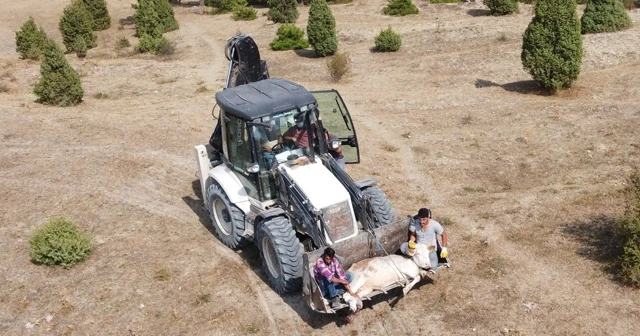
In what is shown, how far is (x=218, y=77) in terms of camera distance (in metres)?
23.0

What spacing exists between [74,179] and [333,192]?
728 centimetres

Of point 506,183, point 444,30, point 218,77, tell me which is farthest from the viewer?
point 444,30

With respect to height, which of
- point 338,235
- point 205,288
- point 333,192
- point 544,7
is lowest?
point 205,288

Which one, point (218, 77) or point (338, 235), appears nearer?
point (338, 235)

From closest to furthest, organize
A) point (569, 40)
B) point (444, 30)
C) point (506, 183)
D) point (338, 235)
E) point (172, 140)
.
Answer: point (338, 235), point (506, 183), point (172, 140), point (569, 40), point (444, 30)

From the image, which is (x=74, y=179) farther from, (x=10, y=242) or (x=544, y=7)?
(x=544, y=7)

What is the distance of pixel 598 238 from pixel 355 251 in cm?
416

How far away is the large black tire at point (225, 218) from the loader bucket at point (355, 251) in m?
2.08

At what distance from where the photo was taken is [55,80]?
19172mm

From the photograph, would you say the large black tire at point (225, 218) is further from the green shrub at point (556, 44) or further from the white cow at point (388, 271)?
the green shrub at point (556, 44)

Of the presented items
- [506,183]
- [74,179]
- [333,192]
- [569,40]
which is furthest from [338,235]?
[569,40]

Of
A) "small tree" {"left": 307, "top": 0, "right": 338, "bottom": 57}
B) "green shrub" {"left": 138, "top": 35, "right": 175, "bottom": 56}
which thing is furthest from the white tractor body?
"green shrub" {"left": 138, "top": 35, "right": 175, "bottom": 56}

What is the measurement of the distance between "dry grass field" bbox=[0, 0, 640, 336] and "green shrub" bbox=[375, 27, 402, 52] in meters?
0.43

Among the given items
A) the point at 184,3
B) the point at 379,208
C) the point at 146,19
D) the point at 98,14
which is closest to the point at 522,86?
the point at 379,208
